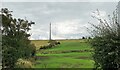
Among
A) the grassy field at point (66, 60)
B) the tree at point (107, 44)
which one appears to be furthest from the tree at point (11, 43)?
the tree at point (107, 44)

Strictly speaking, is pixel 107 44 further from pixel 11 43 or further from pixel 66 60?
pixel 66 60

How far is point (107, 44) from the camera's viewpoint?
20.9 metres

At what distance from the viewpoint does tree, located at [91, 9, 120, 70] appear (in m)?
20.7

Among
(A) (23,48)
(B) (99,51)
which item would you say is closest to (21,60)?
(A) (23,48)

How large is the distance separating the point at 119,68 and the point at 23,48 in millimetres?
12892

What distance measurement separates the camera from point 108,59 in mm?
21141

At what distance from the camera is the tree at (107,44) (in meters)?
20.7

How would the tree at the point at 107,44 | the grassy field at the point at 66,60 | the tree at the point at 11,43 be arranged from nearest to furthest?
1. the tree at the point at 107,44
2. the tree at the point at 11,43
3. the grassy field at the point at 66,60

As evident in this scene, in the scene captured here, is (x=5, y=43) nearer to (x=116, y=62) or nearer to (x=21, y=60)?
(x=21, y=60)

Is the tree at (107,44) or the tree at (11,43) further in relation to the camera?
the tree at (11,43)

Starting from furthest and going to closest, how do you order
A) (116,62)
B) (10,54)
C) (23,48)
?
1. (23,48)
2. (10,54)
3. (116,62)

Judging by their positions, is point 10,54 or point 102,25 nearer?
point 102,25

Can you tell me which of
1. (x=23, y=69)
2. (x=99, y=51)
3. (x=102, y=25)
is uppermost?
(x=102, y=25)

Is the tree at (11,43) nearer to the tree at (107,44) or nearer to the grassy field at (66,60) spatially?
the grassy field at (66,60)
